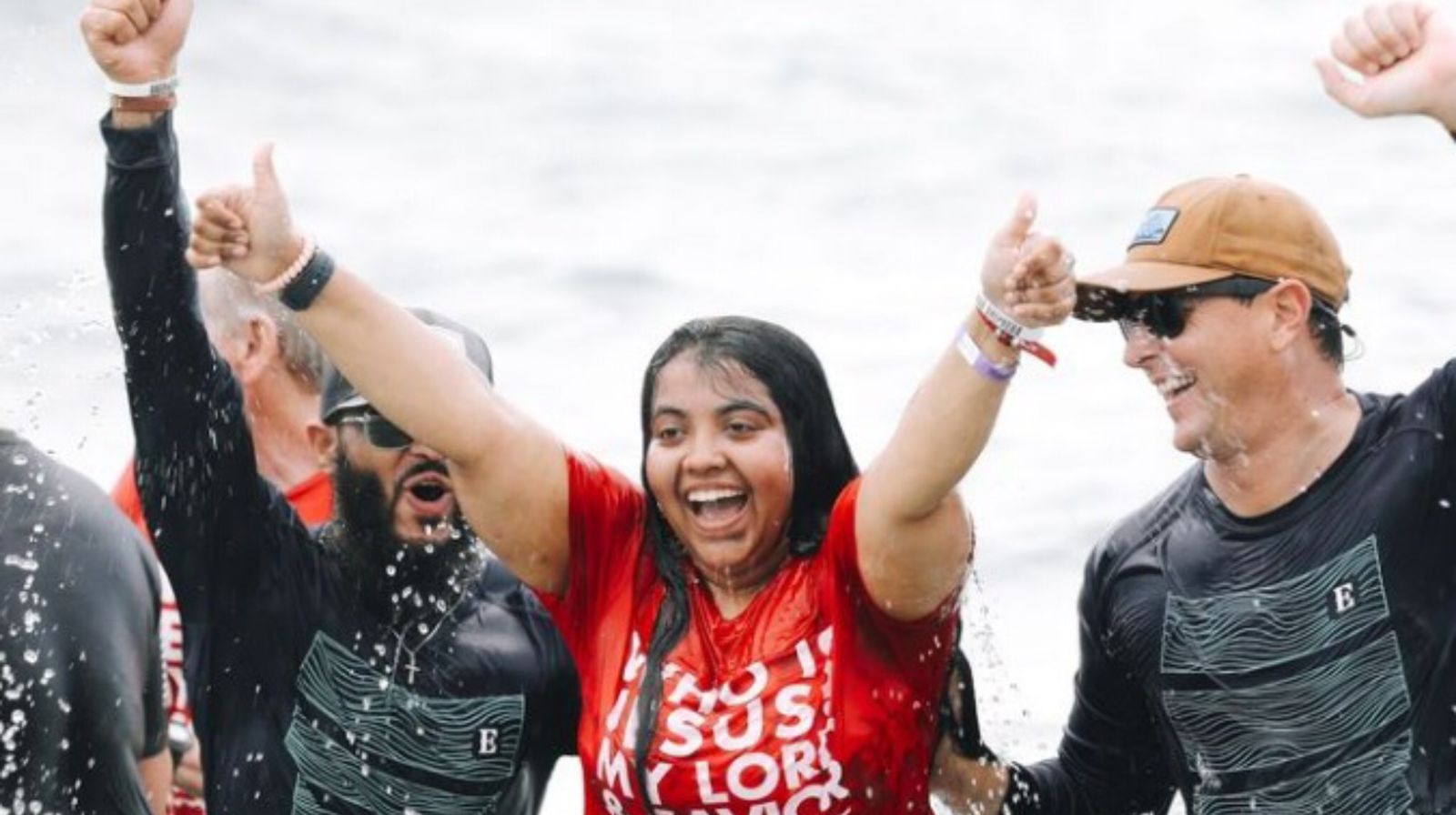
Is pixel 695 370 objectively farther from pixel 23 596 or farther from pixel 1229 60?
pixel 1229 60

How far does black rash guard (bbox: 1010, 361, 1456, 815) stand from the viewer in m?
4.95

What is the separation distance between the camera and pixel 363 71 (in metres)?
14.3

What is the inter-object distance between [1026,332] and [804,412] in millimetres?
551

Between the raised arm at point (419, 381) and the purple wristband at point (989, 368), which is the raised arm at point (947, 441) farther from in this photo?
the raised arm at point (419, 381)

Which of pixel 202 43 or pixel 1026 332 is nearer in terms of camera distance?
pixel 1026 332

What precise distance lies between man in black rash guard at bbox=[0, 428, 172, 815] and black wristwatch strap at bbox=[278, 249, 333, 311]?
0.80m

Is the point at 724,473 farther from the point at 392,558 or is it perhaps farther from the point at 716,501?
the point at 392,558

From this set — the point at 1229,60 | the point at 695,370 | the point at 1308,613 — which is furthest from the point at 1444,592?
the point at 1229,60

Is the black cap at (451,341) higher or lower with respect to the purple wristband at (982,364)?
lower

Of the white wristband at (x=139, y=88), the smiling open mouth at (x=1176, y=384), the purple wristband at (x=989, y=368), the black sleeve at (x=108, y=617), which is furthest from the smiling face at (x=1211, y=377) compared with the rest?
the black sleeve at (x=108, y=617)

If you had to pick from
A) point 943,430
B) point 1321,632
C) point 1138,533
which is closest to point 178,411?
point 943,430

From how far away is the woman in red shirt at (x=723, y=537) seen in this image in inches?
185

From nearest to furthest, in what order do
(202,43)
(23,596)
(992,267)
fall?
(992,267)
(23,596)
(202,43)

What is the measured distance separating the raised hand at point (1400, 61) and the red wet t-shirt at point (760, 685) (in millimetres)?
984
